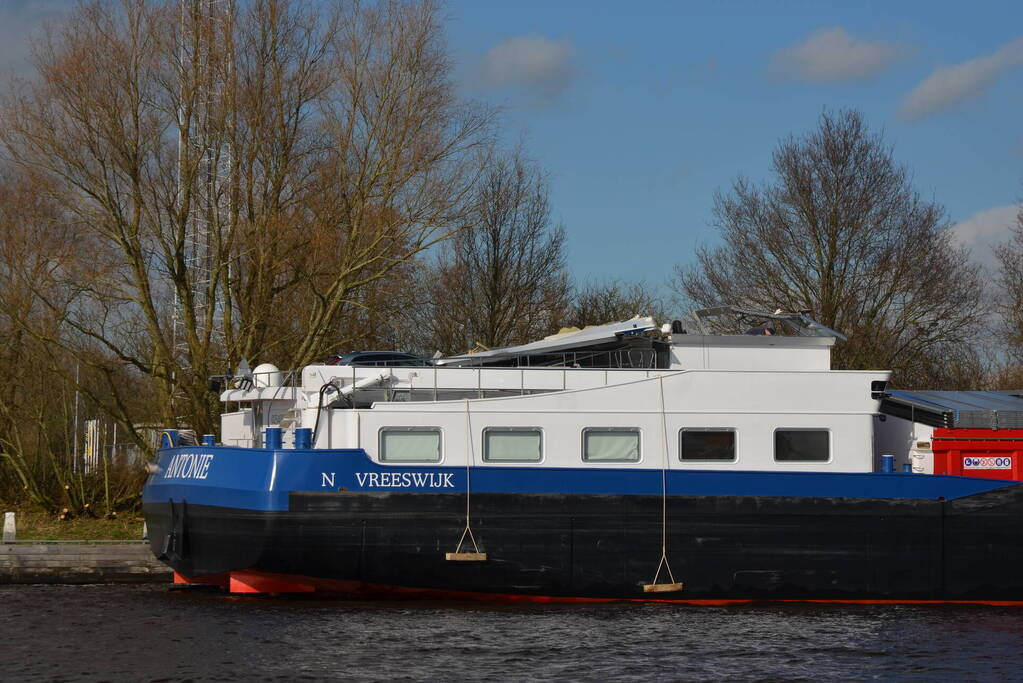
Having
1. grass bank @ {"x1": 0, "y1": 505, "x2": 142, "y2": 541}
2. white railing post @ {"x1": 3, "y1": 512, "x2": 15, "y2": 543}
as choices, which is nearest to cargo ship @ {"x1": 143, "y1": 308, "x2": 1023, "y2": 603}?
white railing post @ {"x1": 3, "y1": 512, "x2": 15, "y2": 543}

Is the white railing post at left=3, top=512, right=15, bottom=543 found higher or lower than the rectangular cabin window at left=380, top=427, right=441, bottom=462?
lower

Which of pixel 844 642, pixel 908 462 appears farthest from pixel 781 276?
pixel 844 642

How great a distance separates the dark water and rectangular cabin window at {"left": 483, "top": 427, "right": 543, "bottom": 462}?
2.48m

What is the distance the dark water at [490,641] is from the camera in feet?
54.4

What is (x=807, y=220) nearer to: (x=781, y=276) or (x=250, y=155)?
(x=781, y=276)

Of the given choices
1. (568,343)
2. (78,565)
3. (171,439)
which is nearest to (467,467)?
(568,343)

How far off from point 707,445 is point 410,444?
16.4 feet

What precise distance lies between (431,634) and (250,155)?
13.7 metres

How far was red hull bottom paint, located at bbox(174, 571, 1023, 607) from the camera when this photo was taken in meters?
20.4

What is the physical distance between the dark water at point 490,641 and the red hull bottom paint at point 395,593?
0.16 metres

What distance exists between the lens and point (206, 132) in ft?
89.9

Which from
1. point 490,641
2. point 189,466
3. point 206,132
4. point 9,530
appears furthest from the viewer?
point 206,132

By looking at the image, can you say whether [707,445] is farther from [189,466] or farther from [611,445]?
[189,466]

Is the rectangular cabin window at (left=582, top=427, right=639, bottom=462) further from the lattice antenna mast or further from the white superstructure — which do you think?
the lattice antenna mast
